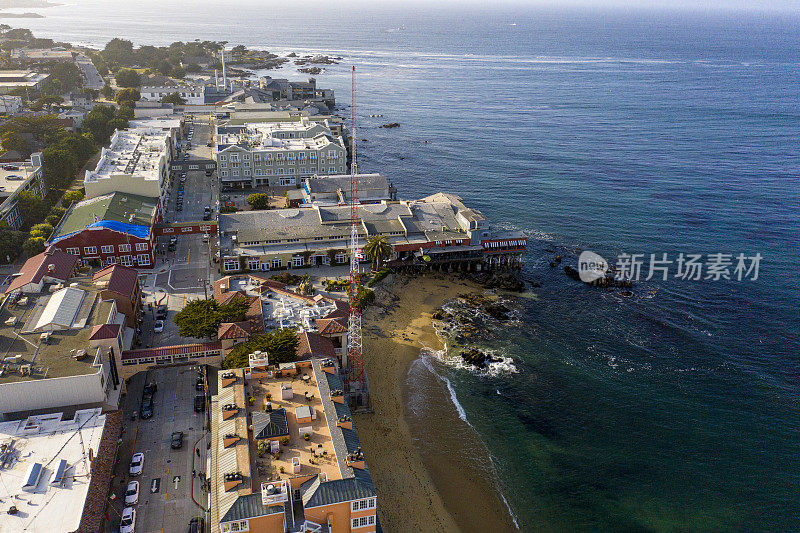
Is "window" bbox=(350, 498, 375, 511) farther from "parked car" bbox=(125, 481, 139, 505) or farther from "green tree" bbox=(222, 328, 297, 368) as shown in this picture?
"green tree" bbox=(222, 328, 297, 368)

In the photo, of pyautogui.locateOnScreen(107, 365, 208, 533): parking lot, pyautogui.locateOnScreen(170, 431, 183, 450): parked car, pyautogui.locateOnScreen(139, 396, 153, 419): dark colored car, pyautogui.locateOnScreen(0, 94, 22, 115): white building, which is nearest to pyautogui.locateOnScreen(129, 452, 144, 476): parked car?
pyautogui.locateOnScreen(107, 365, 208, 533): parking lot

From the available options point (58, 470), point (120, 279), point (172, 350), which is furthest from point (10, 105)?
point (58, 470)

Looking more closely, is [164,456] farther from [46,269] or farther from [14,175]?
[14,175]

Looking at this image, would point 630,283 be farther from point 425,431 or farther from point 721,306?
point 425,431

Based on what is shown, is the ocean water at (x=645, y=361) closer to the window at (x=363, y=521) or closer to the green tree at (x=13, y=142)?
the window at (x=363, y=521)

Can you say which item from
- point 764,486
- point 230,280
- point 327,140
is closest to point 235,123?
point 327,140
